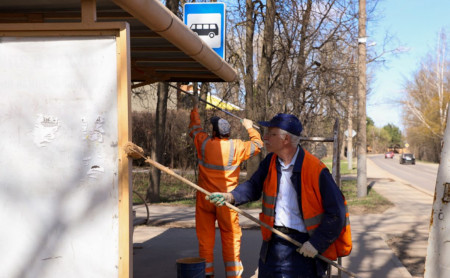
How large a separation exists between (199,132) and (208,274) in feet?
5.07

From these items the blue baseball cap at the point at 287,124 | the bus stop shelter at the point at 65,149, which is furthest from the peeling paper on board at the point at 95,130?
the blue baseball cap at the point at 287,124

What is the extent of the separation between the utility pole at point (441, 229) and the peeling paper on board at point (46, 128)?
2.49 meters

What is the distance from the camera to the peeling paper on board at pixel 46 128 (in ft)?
10.9

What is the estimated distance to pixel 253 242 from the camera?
8.67 m

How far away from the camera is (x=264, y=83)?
14.0 m

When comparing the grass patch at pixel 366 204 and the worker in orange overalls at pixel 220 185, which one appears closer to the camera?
the worker in orange overalls at pixel 220 185

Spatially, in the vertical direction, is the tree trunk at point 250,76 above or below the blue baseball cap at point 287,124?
above

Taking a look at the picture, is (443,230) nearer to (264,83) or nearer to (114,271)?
(114,271)

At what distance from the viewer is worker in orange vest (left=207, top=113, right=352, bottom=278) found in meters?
3.36

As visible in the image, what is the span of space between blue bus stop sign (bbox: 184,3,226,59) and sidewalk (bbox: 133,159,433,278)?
3003 millimetres

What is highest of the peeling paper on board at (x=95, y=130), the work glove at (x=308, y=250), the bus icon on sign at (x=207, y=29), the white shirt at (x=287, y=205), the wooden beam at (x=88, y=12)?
the bus icon on sign at (x=207, y=29)

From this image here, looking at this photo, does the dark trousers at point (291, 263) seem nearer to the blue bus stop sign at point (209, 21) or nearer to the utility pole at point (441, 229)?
the utility pole at point (441, 229)

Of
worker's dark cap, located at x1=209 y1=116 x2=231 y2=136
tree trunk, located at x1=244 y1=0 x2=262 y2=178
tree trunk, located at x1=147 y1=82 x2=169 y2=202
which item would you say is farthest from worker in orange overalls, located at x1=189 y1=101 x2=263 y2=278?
tree trunk, located at x1=244 y1=0 x2=262 y2=178

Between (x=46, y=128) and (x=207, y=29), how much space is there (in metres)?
5.10
